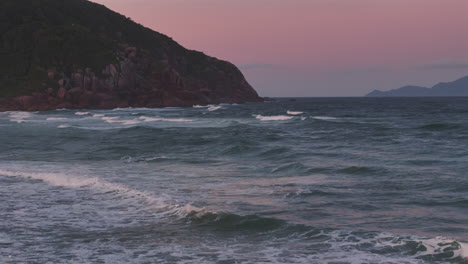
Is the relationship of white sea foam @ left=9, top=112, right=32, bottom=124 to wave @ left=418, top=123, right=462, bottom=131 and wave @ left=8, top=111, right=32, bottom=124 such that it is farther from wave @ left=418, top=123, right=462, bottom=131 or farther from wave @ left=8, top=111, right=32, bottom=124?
wave @ left=418, top=123, right=462, bottom=131

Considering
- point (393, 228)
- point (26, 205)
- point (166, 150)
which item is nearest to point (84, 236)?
point (26, 205)

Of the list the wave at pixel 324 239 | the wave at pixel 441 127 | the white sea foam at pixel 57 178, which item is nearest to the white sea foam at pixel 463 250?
the wave at pixel 324 239

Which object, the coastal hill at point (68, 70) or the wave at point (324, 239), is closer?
the wave at point (324, 239)

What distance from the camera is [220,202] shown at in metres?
15.6

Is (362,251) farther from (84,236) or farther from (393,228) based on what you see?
(84,236)

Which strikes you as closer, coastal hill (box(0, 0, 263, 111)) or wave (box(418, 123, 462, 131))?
wave (box(418, 123, 462, 131))

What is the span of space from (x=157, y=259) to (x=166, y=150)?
904 inches

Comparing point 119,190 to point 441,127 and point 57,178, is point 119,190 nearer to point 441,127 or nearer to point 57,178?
point 57,178

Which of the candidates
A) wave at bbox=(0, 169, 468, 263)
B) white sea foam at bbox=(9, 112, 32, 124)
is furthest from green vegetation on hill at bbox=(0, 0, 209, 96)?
wave at bbox=(0, 169, 468, 263)

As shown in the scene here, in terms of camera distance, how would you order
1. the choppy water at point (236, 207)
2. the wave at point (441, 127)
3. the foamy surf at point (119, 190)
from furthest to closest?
the wave at point (441, 127) < the foamy surf at point (119, 190) < the choppy water at point (236, 207)

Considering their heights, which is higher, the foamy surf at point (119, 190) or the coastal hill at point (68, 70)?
the coastal hill at point (68, 70)

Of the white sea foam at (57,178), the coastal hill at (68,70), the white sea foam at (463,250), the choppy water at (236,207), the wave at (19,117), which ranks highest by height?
the coastal hill at (68,70)

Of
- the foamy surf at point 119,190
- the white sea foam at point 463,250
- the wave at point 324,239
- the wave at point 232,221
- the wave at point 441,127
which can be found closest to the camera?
the white sea foam at point 463,250

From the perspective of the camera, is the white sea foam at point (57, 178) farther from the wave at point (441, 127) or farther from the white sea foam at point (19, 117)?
the white sea foam at point (19, 117)
